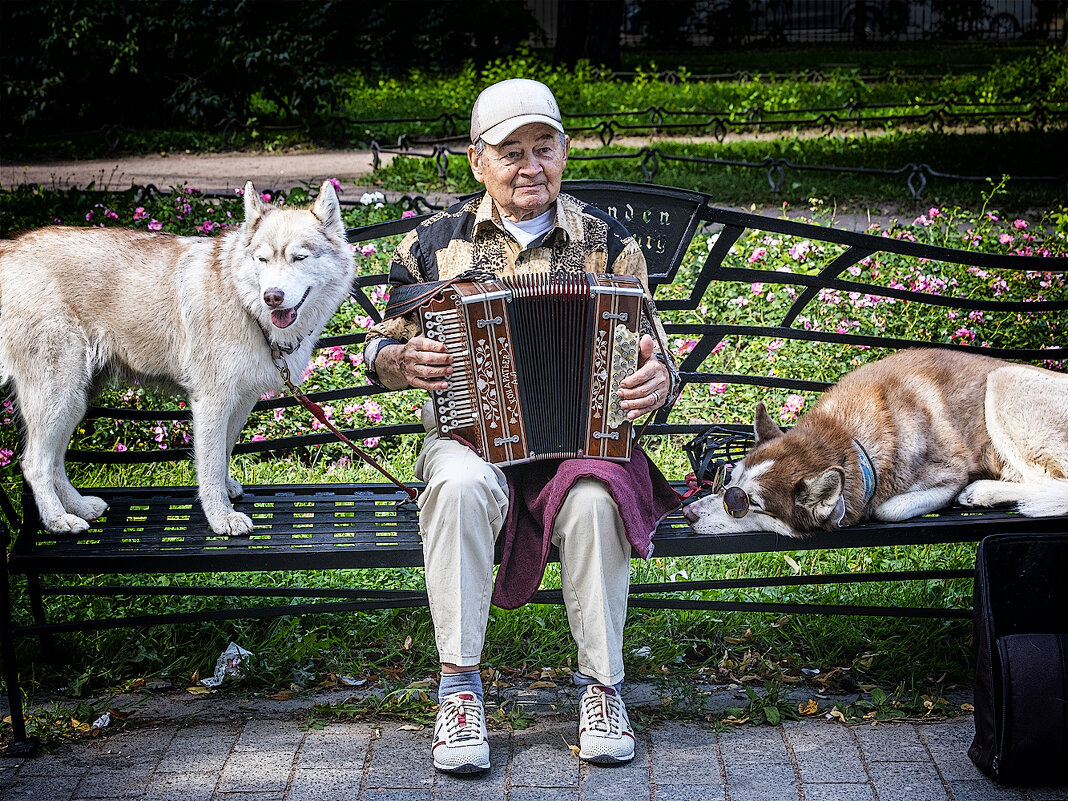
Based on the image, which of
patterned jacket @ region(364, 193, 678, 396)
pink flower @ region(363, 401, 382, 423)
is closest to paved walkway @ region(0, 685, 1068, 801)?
patterned jacket @ region(364, 193, 678, 396)

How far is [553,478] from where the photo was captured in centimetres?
317

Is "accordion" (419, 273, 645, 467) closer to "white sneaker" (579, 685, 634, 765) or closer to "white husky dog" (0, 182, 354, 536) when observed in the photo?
"white husky dog" (0, 182, 354, 536)

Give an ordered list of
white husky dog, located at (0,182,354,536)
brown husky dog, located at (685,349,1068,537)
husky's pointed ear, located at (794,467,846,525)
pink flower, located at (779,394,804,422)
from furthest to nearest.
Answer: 1. pink flower, located at (779,394,804,422)
2. white husky dog, located at (0,182,354,536)
3. brown husky dog, located at (685,349,1068,537)
4. husky's pointed ear, located at (794,467,846,525)

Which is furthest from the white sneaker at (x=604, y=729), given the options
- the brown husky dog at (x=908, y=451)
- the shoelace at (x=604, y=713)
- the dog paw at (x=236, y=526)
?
→ the dog paw at (x=236, y=526)

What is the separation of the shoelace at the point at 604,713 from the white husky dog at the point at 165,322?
4.33 feet

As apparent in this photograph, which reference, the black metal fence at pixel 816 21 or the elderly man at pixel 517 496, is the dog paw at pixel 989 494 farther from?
the black metal fence at pixel 816 21

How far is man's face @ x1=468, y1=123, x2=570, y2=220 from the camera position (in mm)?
3367

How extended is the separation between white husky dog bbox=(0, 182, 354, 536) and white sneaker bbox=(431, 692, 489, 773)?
0.97 metres

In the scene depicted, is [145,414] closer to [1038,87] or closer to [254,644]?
[254,644]

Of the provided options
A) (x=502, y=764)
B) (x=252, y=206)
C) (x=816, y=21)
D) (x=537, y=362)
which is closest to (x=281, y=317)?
(x=252, y=206)

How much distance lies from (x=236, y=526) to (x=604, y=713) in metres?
1.41

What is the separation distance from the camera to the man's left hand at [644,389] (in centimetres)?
314

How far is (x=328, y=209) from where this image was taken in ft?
11.4

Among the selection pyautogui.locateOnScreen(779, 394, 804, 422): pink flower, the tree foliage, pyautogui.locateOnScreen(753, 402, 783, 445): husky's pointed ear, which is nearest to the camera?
pyautogui.locateOnScreen(753, 402, 783, 445): husky's pointed ear
